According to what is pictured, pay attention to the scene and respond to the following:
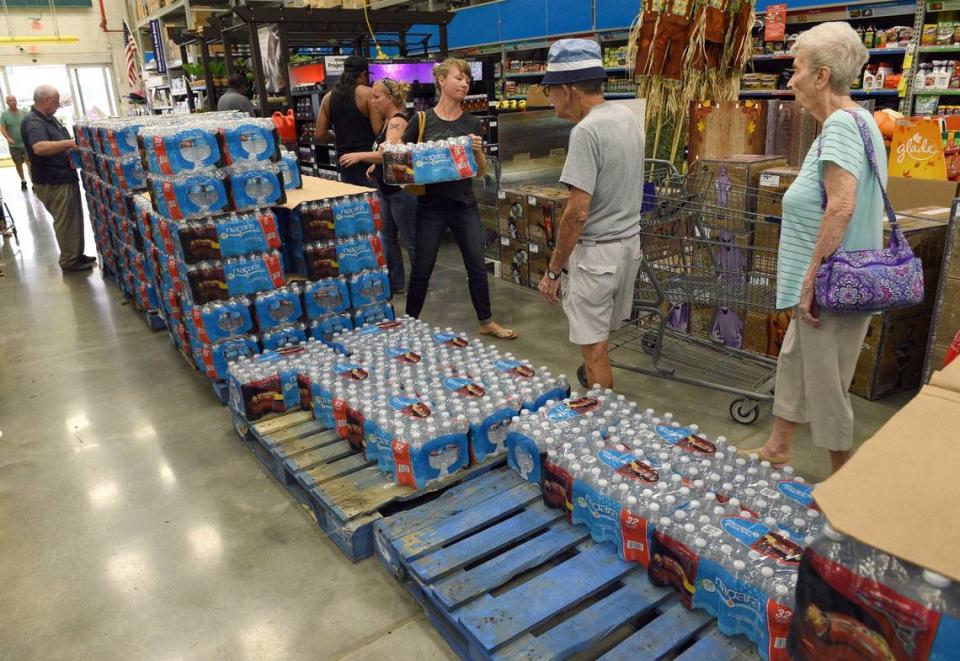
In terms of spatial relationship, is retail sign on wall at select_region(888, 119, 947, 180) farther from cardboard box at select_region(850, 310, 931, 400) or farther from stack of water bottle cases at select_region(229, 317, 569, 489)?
stack of water bottle cases at select_region(229, 317, 569, 489)

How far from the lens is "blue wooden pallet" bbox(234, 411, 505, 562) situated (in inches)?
108

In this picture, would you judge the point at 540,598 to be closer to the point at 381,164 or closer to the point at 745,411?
the point at 745,411

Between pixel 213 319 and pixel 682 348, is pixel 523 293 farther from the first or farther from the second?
pixel 213 319

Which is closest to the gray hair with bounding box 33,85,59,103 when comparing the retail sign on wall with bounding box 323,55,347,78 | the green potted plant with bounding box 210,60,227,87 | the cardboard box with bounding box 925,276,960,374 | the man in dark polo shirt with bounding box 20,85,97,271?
the man in dark polo shirt with bounding box 20,85,97,271

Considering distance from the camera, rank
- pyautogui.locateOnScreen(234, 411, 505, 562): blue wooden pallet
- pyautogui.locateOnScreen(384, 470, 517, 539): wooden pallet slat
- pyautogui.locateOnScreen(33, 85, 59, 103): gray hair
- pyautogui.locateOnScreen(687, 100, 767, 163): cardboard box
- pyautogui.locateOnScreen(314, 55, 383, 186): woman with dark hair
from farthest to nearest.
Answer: pyautogui.locateOnScreen(33, 85, 59, 103): gray hair < pyautogui.locateOnScreen(314, 55, 383, 186): woman with dark hair < pyautogui.locateOnScreen(687, 100, 767, 163): cardboard box < pyautogui.locateOnScreen(234, 411, 505, 562): blue wooden pallet < pyautogui.locateOnScreen(384, 470, 517, 539): wooden pallet slat

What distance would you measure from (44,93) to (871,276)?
7.93 meters

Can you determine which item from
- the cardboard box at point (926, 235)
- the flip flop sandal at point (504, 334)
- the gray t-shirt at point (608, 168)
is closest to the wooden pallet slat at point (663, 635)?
the gray t-shirt at point (608, 168)

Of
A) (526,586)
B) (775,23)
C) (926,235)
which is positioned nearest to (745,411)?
(926,235)

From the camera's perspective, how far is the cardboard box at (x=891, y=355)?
3781 mm

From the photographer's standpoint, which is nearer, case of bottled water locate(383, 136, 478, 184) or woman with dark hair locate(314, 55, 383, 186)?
case of bottled water locate(383, 136, 478, 184)

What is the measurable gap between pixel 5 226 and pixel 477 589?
33.6ft

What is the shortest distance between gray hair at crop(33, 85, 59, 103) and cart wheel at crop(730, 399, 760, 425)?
24.1 ft

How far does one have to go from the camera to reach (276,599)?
254cm

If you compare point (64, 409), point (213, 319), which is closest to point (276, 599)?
point (213, 319)
